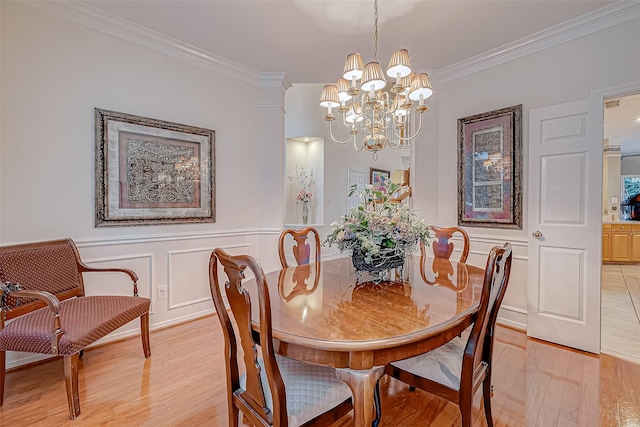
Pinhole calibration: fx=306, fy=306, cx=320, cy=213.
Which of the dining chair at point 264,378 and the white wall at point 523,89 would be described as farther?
the white wall at point 523,89

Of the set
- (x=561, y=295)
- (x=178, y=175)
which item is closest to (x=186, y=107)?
(x=178, y=175)

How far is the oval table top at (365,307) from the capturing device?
1.06 meters

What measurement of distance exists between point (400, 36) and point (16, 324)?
3.52m

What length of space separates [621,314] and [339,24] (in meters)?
4.15

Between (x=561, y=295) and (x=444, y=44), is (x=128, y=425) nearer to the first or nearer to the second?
(x=561, y=295)

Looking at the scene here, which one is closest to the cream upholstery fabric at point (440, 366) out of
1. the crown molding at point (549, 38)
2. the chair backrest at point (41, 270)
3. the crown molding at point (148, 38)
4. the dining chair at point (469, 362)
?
the dining chair at point (469, 362)

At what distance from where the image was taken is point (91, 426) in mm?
1639

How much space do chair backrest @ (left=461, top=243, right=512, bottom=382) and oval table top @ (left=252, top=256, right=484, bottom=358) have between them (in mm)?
64

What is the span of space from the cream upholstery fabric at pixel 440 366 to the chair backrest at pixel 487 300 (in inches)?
3.0

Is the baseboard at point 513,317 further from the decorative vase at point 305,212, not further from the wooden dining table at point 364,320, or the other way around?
the decorative vase at point 305,212

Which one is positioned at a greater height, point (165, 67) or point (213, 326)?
point (165, 67)

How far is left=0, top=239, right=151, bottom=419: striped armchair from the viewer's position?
1.69 metres

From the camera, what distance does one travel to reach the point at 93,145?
2.50m

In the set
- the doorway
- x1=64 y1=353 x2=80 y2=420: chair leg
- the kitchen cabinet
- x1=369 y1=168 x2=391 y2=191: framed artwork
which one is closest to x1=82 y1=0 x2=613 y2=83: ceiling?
the doorway
